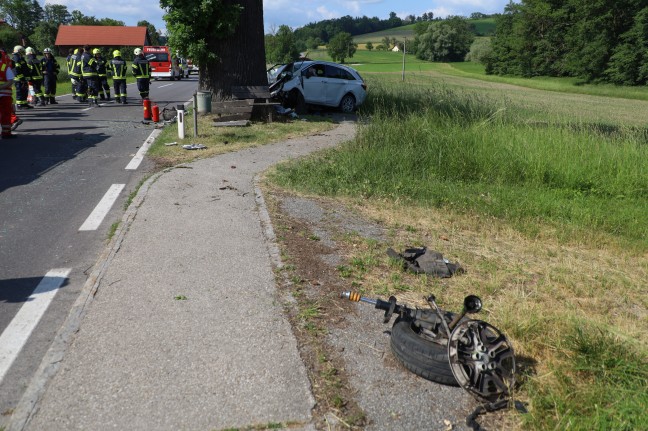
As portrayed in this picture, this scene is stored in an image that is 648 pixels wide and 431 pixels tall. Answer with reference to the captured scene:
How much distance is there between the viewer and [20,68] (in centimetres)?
1825

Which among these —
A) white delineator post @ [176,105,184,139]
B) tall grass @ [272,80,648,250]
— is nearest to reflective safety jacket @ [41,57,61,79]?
white delineator post @ [176,105,184,139]

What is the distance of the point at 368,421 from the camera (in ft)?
10.7

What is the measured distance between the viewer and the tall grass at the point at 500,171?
8.15 meters

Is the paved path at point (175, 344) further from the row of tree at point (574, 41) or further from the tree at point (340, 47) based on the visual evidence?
the tree at point (340, 47)

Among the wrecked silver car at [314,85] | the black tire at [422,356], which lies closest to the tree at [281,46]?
the wrecked silver car at [314,85]

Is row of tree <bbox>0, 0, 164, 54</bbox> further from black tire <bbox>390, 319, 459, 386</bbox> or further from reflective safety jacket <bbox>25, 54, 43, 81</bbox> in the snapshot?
black tire <bbox>390, 319, 459, 386</bbox>

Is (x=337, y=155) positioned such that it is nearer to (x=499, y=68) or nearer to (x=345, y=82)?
(x=345, y=82)

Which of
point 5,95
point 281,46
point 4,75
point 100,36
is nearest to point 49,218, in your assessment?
point 5,95

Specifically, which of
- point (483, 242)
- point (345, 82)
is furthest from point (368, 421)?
point (345, 82)

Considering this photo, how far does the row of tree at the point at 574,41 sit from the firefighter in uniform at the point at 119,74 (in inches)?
1865

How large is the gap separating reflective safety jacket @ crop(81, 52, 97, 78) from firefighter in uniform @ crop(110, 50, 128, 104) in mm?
626

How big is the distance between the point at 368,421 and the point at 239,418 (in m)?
0.73

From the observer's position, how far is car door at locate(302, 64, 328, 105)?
713 inches

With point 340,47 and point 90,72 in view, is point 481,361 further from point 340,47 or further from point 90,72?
point 340,47
